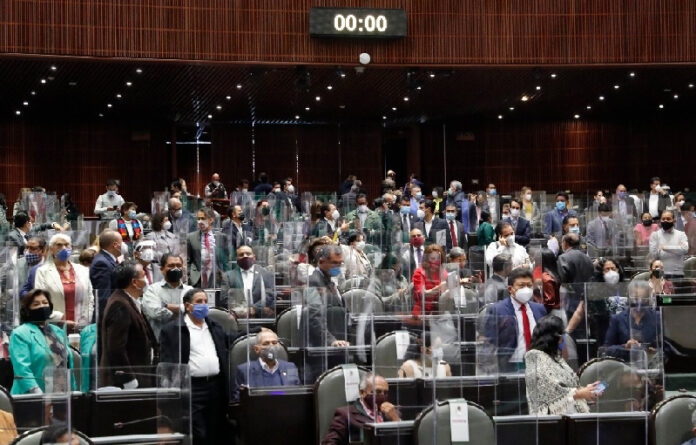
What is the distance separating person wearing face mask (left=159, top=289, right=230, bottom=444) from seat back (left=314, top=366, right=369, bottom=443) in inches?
36.6

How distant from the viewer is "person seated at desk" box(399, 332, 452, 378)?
6520 mm

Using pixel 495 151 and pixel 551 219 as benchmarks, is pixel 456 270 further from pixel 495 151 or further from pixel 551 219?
pixel 495 151

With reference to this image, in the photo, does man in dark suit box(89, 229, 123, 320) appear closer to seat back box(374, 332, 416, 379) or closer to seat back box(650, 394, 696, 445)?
seat back box(374, 332, 416, 379)

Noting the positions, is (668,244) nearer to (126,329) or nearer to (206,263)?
(206,263)

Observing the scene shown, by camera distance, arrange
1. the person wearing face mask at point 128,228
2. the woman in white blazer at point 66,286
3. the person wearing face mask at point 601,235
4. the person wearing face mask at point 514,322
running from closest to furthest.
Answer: the person wearing face mask at point 514,322, the woman in white blazer at point 66,286, the person wearing face mask at point 128,228, the person wearing face mask at point 601,235

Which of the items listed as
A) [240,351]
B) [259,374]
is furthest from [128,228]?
[259,374]

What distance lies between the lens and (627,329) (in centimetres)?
831

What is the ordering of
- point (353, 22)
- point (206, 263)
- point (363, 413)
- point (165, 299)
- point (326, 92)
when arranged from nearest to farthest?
1. point (363, 413)
2. point (165, 299)
3. point (206, 263)
4. point (353, 22)
5. point (326, 92)

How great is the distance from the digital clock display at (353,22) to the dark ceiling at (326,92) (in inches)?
33.2

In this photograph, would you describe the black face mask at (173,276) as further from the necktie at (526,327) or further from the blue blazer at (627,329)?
the blue blazer at (627,329)

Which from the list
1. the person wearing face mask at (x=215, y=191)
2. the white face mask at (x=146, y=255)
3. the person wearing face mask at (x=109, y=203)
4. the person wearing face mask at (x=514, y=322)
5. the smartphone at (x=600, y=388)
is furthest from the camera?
the person wearing face mask at (x=215, y=191)

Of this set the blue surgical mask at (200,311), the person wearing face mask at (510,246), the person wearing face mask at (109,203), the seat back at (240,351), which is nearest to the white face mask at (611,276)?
the person wearing face mask at (510,246)

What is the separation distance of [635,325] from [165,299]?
11.3ft

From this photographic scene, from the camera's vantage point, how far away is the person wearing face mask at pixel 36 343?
6922 millimetres
